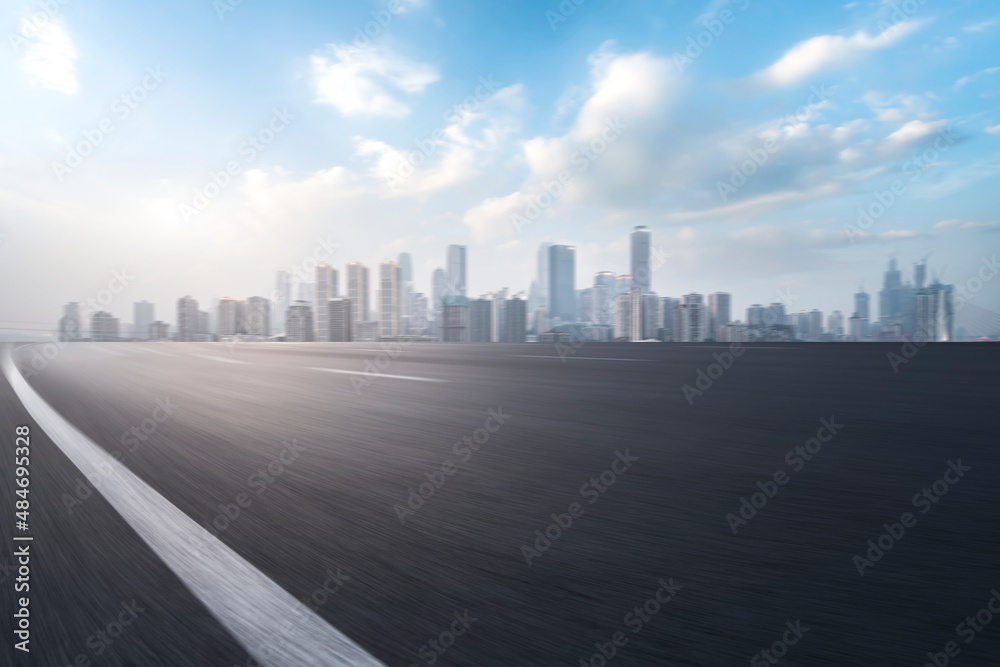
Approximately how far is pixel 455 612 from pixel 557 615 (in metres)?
0.22

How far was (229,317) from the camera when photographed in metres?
52.1

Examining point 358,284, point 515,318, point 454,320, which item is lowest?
point 454,320

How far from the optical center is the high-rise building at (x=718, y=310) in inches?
1183

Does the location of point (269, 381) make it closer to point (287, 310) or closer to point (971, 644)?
point (971, 644)

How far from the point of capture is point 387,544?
4.98 feet

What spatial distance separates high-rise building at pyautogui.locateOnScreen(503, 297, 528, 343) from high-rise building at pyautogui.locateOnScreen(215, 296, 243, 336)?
27.5 m

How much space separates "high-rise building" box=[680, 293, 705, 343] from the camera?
92.4 feet
